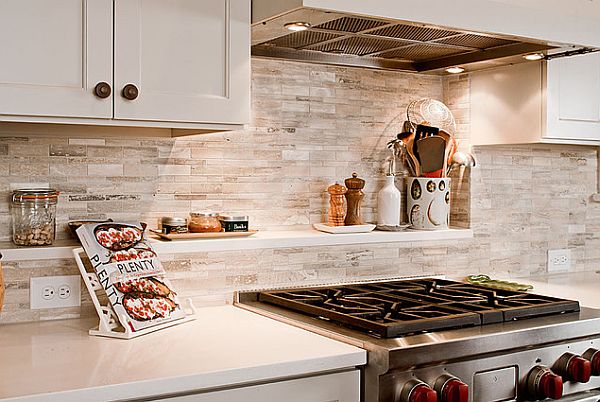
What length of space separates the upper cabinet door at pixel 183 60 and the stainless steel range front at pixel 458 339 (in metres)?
0.65

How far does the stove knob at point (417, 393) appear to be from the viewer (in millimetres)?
1883

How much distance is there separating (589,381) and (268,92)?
1.42 m

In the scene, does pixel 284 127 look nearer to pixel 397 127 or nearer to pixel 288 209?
pixel 288 209

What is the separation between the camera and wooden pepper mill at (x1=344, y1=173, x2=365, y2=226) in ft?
9.08

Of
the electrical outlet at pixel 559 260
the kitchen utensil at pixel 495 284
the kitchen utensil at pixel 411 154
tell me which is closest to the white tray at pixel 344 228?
the kitchen utensil at pixel 411 154

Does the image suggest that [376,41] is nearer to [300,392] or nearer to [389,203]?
[389,203]

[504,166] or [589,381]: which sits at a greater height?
[504,166]

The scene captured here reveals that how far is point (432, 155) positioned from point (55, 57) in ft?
4.98

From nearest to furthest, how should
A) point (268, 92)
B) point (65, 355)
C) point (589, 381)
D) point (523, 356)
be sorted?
point (65, 355) → point (523, 356) → point (589, 381) → point (268, 92)

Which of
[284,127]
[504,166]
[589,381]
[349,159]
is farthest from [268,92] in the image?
[589,381]

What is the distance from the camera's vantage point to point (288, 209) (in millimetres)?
2752

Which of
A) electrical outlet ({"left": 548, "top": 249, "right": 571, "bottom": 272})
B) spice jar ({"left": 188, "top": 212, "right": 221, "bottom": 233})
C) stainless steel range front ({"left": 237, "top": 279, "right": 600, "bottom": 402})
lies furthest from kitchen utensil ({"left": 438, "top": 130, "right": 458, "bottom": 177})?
spice jar ({"left": 188, "top": 212, "right": 221, "bottom": 233})

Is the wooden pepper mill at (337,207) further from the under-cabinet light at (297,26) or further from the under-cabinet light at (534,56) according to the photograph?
the under-cabinet light at (534,56)

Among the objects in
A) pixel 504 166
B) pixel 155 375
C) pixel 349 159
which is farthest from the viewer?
pixel 504 166
